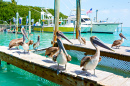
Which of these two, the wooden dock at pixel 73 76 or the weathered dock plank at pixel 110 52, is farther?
the weathered dock plank at pixel 110 52

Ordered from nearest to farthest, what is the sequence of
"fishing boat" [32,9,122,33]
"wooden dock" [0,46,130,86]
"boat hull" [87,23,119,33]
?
"wooden dock" [0,46,130,86] < "fishing boat" [32,9,122,33] < "boat hull" [87,23,119,33]

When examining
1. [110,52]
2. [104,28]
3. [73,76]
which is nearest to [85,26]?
[104,28]

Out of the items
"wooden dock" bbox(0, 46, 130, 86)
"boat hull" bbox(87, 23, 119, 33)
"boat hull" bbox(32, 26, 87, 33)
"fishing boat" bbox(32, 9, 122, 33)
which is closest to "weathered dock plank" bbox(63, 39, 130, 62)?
"wooden dock" bbox(0, 46, 130, 86)

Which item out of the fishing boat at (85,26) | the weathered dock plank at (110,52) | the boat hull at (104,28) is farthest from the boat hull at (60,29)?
the weathered dock plank at (110,52)

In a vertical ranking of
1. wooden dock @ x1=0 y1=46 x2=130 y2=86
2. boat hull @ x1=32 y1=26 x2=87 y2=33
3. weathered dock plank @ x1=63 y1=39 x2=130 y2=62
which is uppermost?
boat hull @ x1=32 y1=26 x2=87 y2=33

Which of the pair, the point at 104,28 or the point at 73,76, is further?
the point at 104,28

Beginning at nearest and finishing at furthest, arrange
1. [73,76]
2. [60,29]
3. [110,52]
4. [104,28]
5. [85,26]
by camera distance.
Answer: [73,76], [110,52], [60,29], [85,26], [104,28]

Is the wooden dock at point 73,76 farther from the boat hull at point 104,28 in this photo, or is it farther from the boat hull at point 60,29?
the boat hull at point 104,28

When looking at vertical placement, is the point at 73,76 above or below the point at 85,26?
below

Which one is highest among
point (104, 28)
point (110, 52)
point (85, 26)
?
point (85, 26)

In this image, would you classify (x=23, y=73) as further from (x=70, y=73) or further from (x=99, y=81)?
(x=99, y=81)

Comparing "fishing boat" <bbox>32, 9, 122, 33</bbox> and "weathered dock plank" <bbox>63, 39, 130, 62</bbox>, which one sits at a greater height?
"fishing boat" <bbox>32, 9, 122, 33</bbox>

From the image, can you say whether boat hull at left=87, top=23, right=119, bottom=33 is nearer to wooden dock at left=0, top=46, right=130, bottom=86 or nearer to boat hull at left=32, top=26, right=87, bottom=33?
boat hull at left=32, top=26, right=87, bottom=33

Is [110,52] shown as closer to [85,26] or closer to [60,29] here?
[60,29]
